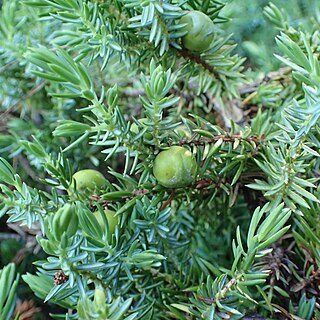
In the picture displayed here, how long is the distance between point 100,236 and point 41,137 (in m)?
0.38

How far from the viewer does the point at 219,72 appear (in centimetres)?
65

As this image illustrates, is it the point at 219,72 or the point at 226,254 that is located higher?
the point at 219,72

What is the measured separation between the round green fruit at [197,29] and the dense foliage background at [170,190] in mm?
14

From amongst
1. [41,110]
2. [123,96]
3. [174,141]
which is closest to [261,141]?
[174,141]

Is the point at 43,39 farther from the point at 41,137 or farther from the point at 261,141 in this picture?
the point at 261,141

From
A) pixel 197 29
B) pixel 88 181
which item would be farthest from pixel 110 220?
pixel 197 29

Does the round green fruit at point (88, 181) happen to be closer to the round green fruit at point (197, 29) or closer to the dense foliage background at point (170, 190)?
the dense foliage background at point (170, 190)

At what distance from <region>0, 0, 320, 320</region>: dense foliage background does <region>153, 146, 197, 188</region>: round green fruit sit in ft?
0.07

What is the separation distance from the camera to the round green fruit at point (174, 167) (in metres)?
0.47

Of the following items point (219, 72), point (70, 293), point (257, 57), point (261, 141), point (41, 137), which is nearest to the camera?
point (70, 293)

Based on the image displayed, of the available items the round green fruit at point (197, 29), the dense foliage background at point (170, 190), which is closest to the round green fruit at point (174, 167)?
the dense foliage background at point (170, 190)

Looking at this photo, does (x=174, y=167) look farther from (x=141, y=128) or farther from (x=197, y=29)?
(x=197, y=29)

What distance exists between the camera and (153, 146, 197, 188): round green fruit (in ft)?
1.55

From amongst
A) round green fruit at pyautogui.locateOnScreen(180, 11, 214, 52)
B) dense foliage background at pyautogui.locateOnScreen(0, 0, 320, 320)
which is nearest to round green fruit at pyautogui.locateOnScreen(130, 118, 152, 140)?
dense foliage background at pyautogui.locateOnScreen(0, 0, 320, 320)
